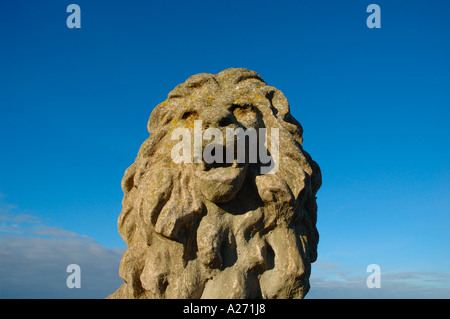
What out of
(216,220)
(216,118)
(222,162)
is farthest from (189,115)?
(216,220)

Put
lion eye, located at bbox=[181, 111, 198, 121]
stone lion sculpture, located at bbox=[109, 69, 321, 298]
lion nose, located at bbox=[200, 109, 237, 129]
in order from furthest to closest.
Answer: lion eye, located at bbox=[181, 111, 198, 121]
lion nose, located at bbox=[200, 109, 237, 129]
stone lion sculpture, located at bbox=[109, 69, 321, 298]

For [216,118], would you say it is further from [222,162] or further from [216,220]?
[216,220]

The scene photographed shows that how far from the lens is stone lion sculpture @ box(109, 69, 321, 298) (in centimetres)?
590

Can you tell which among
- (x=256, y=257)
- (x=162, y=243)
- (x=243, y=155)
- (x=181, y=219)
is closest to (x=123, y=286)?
(x=162, y=243)

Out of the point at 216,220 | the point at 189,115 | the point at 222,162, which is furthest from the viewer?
the point at 189,115

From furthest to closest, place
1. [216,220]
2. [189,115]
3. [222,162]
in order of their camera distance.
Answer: [189,115], [222,162], [216,220]

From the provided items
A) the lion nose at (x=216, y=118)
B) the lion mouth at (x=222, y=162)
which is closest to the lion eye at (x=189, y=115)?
the lion nose at (x=216, y=118)

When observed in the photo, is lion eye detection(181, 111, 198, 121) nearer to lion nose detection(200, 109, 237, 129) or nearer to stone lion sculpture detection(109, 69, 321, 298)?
stone lion sculpture detection(109, 69, 321, 298)

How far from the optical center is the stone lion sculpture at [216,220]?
590 cm

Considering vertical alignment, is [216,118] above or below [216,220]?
above

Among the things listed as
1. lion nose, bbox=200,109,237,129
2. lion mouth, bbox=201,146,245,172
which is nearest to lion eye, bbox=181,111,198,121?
lion nose, bbox=200,109,237,129

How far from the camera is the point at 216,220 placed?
237 inches

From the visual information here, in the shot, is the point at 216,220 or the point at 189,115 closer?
the point at 216,220

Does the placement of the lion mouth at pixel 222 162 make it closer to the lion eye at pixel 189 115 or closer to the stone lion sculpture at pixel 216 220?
the stone lion sculpture at pixel 216 220
